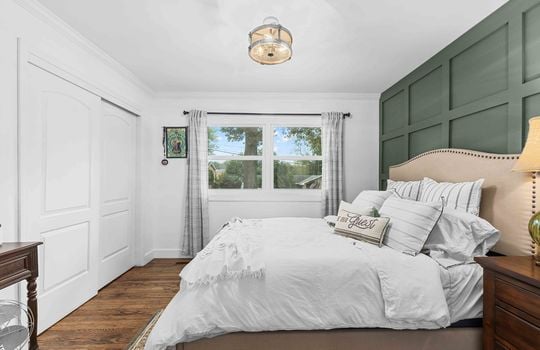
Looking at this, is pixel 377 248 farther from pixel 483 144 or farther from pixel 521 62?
pixel 521 62

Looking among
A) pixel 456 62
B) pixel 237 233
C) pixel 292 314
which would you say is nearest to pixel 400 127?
pixel 456 62

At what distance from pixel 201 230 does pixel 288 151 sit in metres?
1.77

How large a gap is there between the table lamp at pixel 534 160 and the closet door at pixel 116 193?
3.69 meters

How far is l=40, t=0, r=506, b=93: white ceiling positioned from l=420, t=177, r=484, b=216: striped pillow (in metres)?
1.33

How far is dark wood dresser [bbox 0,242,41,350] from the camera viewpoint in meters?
1.50

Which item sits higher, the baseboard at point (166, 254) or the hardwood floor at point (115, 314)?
the baseboard at point (166, 254)

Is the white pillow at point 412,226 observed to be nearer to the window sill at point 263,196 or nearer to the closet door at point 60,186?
the window sill at point 263,196

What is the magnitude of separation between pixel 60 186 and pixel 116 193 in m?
0.99

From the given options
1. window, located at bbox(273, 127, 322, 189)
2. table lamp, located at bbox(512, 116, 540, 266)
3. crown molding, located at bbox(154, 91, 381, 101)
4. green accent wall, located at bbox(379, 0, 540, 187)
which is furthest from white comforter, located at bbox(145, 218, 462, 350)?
crown molding, located at bbox(154, 91, 381, 101)

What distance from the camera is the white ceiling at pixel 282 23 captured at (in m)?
1.99

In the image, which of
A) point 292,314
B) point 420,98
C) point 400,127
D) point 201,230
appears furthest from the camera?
point 201,230

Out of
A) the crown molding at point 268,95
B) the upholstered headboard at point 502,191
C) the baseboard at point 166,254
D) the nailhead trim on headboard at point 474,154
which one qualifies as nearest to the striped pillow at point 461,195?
the upholstered headboard at point 502,191

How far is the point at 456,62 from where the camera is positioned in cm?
247

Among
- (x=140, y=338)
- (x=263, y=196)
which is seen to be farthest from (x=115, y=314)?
(x=263, y=196)
